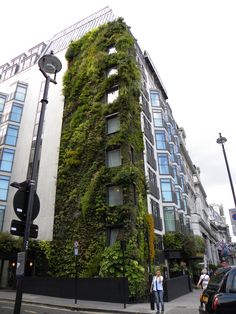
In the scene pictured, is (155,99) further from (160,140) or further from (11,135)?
(11,135)

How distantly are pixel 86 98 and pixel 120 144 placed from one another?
8017 millimetres

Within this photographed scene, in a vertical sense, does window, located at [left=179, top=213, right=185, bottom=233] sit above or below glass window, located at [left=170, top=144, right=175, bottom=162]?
below

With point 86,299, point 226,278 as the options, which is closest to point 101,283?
point 86,299

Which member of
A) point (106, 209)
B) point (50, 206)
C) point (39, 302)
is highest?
point (50, 206)

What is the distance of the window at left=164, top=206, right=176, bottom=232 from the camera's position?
3152 cm

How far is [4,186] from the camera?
33062mm

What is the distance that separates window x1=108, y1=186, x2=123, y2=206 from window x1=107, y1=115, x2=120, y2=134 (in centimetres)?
557

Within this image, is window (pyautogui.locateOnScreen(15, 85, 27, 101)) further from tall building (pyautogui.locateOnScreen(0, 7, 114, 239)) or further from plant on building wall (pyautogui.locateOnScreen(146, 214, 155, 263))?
plant on building wall (pyautogui.locateOnScreen(146, 214, 155, 263))

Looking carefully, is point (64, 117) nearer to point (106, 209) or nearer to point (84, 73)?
point (84, 73)

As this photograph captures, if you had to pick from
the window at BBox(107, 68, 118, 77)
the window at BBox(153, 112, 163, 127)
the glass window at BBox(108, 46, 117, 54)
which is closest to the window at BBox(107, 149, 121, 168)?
the window at BBox(107, 68, 118, 77)

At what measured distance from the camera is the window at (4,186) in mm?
32500

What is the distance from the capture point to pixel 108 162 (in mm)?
25219

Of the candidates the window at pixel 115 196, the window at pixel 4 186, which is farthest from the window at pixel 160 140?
the window at pixel 4 186

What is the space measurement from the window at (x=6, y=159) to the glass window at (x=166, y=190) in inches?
711
